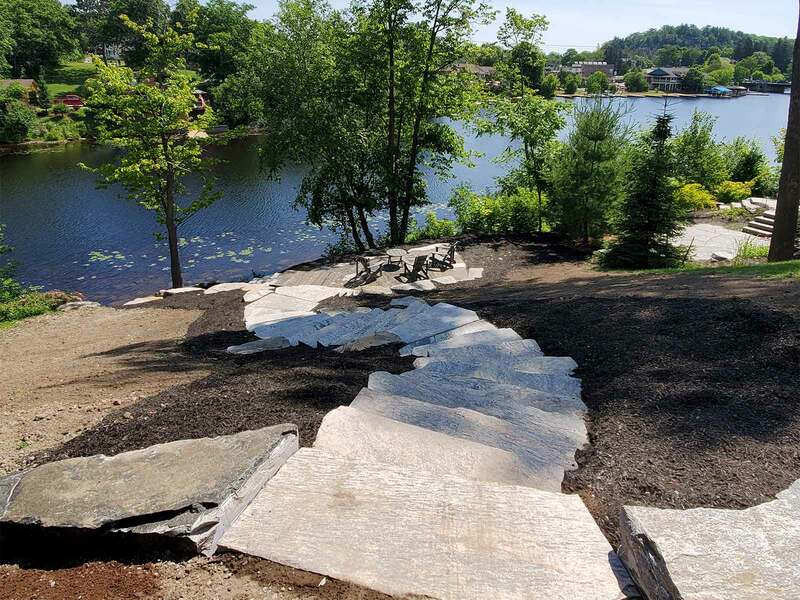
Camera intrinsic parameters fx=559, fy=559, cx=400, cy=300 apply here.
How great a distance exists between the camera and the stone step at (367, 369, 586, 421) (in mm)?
4801

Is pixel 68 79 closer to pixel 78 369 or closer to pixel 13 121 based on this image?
pixel 13 121

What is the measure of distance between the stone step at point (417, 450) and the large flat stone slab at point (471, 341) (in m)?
2.60

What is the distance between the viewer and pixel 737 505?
3.26m

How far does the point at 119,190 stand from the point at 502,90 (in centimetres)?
→ 2520

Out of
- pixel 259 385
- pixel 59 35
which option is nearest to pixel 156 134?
pixel 259 385

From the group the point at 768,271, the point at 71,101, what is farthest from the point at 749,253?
the point at 71,101

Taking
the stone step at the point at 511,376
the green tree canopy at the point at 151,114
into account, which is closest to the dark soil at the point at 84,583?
the stone step at the point at 511,376

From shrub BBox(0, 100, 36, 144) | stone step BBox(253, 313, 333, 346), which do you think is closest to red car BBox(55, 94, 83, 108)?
shrub BBox(0, 100, 36, 144)

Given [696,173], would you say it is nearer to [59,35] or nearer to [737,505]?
[737,505]

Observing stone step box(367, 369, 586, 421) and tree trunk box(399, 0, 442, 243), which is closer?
stone step box(367, 369, 586, 421)

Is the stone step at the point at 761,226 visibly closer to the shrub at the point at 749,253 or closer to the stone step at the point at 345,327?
the shrub at the point at 749,253

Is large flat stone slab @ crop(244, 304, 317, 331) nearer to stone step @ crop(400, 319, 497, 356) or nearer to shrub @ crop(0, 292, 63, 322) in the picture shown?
stone step @ crop(400, 319, 497, 356)

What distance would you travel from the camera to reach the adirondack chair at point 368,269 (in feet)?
47.7

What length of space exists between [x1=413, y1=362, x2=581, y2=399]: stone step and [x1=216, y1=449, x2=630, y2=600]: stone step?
7.13 feet
